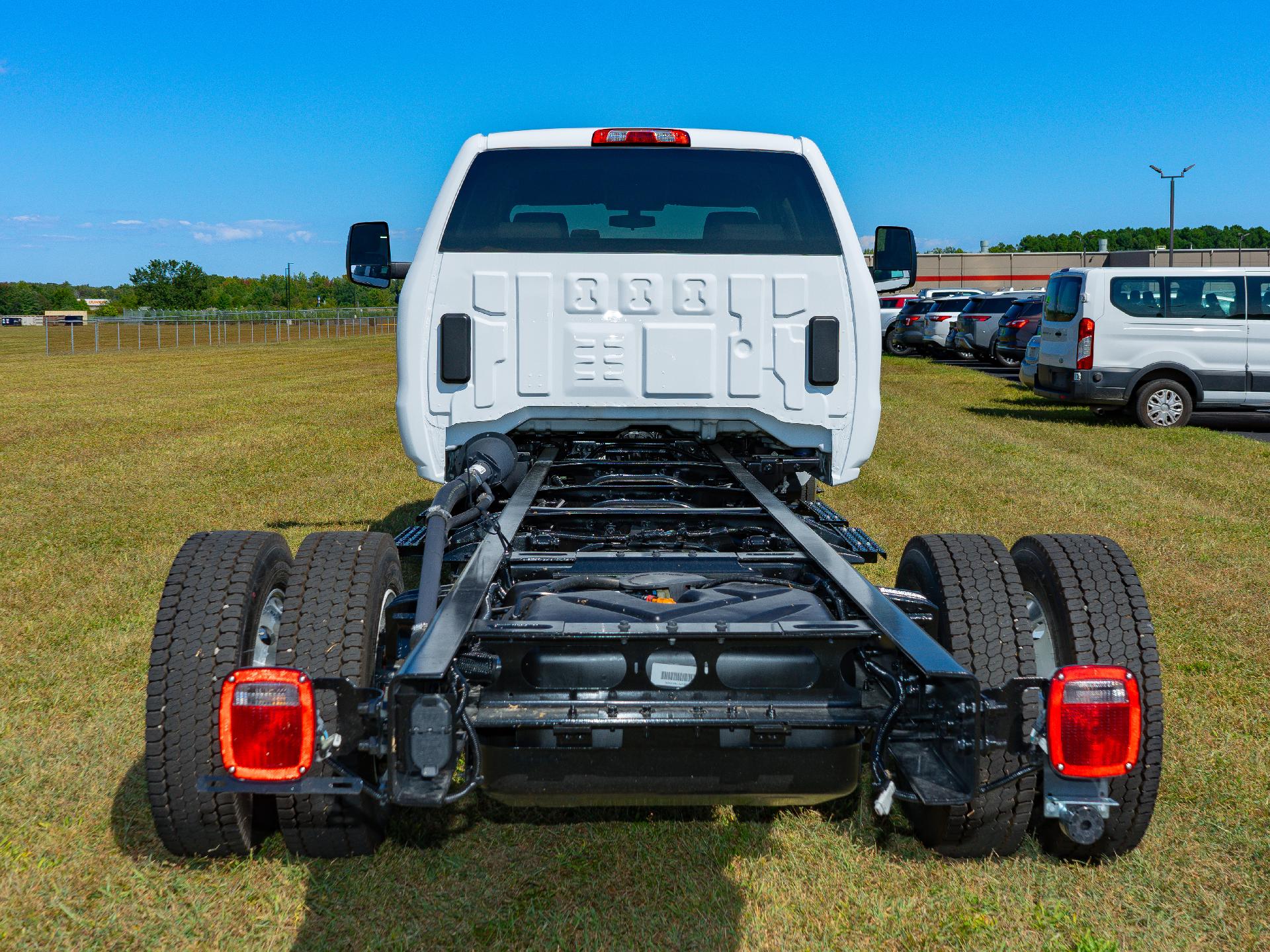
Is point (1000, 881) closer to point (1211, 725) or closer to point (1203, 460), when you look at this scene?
point (1211, 725)

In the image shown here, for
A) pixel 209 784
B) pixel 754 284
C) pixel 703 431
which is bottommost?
pixel 209 784

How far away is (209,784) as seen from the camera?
2.45 metres

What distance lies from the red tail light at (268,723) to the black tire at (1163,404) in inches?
542

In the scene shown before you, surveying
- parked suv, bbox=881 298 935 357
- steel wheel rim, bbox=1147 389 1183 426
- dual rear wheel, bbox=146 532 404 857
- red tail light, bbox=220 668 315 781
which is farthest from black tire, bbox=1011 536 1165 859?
parked suv, bbox=881 298 935 357

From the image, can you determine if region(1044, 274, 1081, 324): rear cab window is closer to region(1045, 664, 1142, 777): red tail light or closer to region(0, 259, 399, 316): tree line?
region(1045, 664, 1142, 777): red tail light

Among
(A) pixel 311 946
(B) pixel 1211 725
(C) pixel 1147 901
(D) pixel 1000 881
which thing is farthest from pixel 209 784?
(B) pixel 1211 725

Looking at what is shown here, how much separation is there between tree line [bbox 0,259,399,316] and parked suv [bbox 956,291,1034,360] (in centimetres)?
3773

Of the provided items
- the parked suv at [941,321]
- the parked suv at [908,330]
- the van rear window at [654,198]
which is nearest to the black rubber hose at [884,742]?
the van rear window at [654,198]

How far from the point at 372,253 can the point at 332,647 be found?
8.89 feet

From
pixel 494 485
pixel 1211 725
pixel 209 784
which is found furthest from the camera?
pixel 494 485

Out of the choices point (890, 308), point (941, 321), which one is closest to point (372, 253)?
point (941, 321)

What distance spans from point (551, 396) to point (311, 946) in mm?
2394

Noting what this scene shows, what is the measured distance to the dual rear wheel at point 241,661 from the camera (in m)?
2.96

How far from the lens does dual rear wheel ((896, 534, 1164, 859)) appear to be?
300cm
